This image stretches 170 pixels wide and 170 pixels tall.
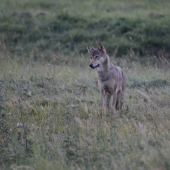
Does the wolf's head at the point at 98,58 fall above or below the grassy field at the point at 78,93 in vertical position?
above

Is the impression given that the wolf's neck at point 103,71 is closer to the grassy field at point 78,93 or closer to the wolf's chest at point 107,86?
the wolf's chest at point 107,86

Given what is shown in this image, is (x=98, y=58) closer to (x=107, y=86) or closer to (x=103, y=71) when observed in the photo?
(x=103, y=71)

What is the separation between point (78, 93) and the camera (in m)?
6.72

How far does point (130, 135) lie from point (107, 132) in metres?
0.40

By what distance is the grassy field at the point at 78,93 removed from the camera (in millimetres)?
3473

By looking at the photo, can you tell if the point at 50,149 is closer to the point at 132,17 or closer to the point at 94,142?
the point at 94,142

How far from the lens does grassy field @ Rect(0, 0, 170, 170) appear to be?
11.4 ft

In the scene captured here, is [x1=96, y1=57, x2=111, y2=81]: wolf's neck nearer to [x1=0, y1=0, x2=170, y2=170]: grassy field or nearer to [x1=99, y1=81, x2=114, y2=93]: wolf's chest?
[x1=99, y1=81, x2=114, y2=93]: wolf's chest

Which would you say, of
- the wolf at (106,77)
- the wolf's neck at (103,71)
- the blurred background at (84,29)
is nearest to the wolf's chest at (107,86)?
the wolf at (106,77)

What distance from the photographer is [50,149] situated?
378cm

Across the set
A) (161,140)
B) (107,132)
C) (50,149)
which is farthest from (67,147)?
(161,140)

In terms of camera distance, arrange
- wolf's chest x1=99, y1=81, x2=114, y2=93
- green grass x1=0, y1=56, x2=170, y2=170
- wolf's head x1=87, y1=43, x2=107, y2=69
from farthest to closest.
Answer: wolf's head x1=87, y1=43, x2=107, y2=69
wolf's chest x1=99, y1=81, x2=114, y2=93
green grass x1=0, y1=56, x2=170, y2=170

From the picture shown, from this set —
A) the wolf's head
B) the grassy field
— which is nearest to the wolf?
the wolf's head

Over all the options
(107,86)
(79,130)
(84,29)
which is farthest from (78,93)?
(84,29)
